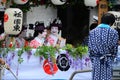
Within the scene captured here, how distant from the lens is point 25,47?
1067 centimetres

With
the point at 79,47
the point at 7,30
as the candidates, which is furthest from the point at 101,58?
the point at 7,30

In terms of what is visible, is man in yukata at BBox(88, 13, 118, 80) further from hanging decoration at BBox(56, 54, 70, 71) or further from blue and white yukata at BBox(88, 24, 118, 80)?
hanging decoration at BBox(56, 54, 70, 71)

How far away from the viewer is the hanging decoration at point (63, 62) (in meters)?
10.8

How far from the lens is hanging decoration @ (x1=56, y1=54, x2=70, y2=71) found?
1075cm

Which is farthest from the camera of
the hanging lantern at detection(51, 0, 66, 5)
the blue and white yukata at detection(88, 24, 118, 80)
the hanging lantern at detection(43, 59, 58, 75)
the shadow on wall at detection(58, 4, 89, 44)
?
the shadow on wall at detection(58, 4, 89, 44)

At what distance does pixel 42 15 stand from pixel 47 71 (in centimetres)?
254

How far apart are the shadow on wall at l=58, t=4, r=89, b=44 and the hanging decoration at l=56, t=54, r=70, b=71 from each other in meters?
1.98

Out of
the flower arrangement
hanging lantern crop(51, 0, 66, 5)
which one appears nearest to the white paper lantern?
hanging lantern crop(51, 0, 66, 5)

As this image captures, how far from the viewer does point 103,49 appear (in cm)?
767

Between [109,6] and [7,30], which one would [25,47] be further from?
[109,6]

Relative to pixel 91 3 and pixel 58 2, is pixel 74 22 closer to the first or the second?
pixel 91 3

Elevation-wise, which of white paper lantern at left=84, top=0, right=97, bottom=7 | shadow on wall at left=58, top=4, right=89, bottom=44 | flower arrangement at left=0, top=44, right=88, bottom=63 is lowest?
flower arrangement at left=0, top=44, right=88, bottom=63

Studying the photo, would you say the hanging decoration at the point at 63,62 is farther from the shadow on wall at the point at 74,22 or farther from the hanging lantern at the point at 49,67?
the shadow on wall at the point at 74,22

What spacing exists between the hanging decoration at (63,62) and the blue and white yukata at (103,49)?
117 inches
